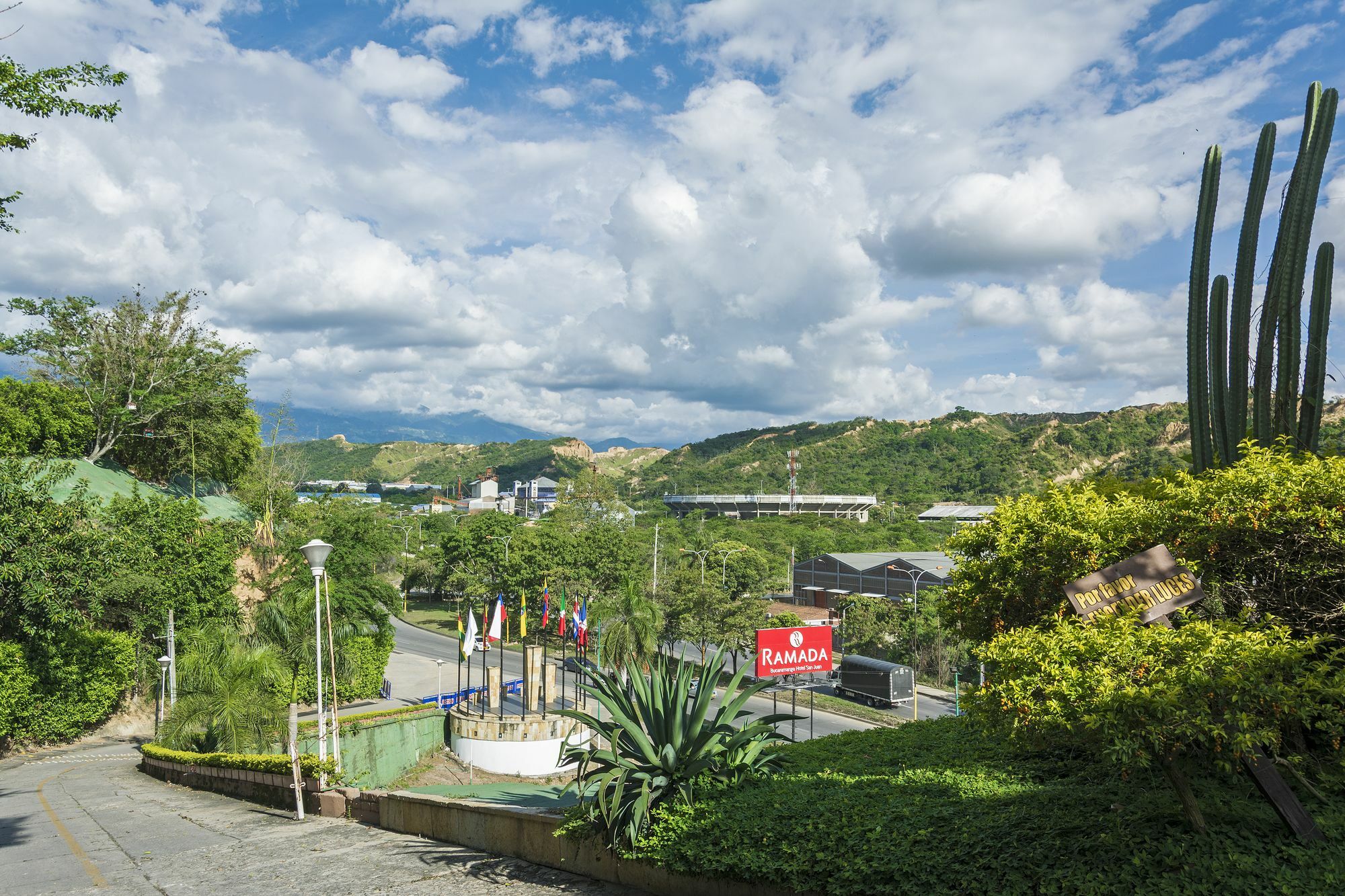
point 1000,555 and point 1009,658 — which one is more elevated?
point 1000,555

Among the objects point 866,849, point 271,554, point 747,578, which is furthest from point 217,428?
point 866,849

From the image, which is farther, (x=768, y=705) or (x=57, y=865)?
(x=768, y=705)

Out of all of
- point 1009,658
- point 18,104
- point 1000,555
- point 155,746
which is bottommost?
point 155,746

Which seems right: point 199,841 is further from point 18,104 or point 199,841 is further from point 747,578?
point 747,578

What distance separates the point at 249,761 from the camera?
56.0 feet

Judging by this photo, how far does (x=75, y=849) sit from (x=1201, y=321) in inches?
734

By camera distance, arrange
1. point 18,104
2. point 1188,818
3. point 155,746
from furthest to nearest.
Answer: point 155,746 < point 18,104 < point 1188,818

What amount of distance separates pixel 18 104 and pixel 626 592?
28.7 meters

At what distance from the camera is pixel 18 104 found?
31.1ft

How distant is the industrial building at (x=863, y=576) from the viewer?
60.8 m

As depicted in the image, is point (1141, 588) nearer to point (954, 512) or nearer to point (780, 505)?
point (954, 512)

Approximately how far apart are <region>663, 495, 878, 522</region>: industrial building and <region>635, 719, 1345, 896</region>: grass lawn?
11546cm

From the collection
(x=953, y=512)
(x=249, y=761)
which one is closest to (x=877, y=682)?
(x=249, y=761)

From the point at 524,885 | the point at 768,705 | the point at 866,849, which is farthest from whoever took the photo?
the point at 768,705
